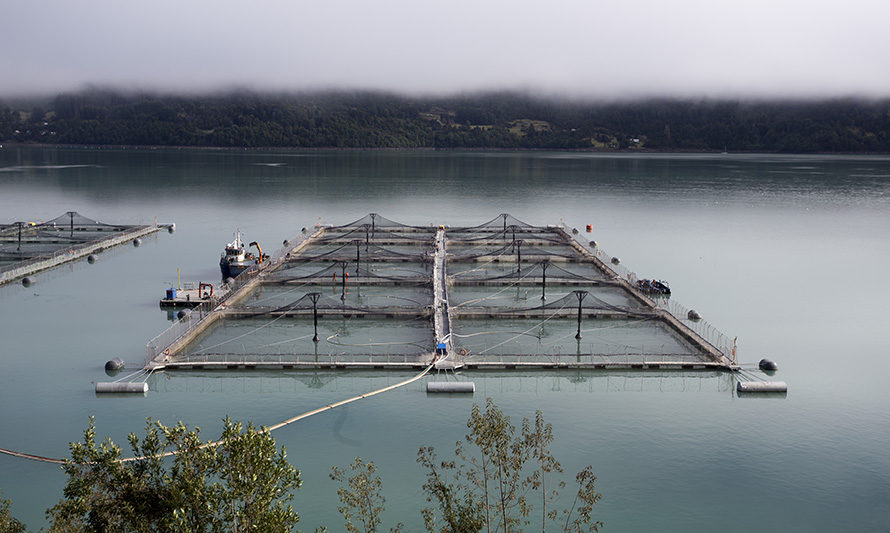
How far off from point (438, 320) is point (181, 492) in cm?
3535

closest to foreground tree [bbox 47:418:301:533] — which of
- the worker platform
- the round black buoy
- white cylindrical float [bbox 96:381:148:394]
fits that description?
white cylindrical float [bbox 96:381:148:394]

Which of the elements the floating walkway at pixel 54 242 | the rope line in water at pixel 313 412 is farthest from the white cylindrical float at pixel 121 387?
the floating walkway at pixel 54 242

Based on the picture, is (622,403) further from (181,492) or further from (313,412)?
(181,492)

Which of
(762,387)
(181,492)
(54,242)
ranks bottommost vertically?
(762,387)

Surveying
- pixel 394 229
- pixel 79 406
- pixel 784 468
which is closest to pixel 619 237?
pixel 394 229

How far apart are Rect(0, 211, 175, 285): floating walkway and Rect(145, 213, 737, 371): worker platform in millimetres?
20739

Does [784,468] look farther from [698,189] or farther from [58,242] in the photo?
[698,189]

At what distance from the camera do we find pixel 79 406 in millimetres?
39875

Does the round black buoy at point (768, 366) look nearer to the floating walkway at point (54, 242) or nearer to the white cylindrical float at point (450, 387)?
the white cylindrical float at point (450, 387)

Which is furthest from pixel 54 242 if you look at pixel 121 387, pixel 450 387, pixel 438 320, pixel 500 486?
pixel 500 486

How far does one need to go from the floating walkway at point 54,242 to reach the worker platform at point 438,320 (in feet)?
68.0

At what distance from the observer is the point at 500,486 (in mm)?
22938

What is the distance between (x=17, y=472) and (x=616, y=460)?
1013 inches

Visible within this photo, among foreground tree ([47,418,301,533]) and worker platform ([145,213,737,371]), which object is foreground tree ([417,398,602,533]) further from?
worker platform ([145,213,737,371])
